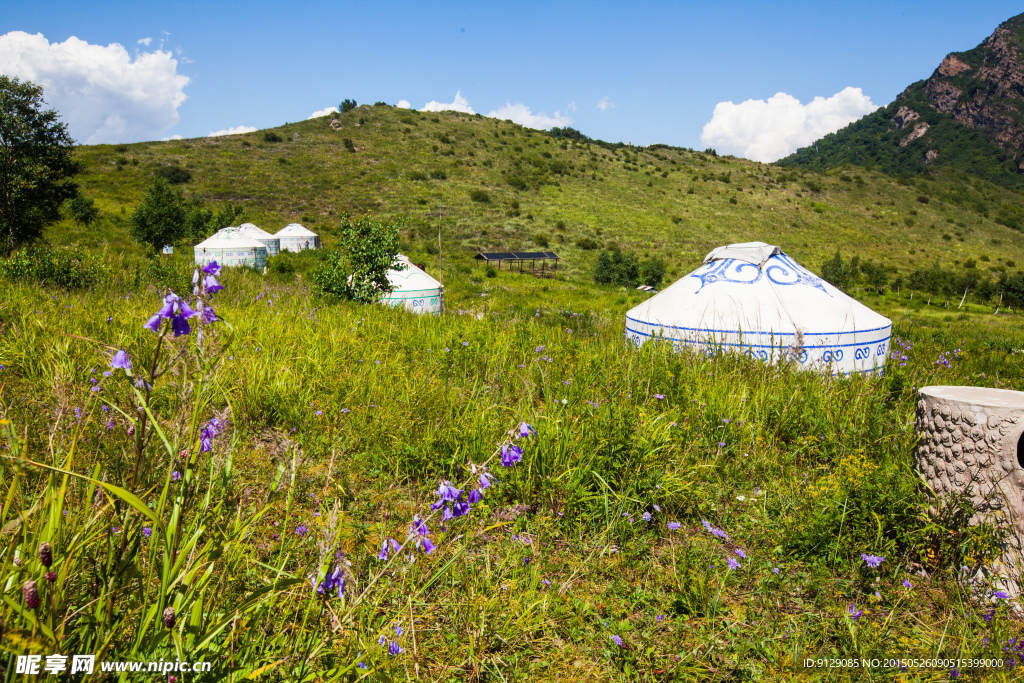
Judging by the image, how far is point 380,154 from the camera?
6406cm

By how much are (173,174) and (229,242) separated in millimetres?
32291

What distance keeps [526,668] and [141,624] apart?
1.21 meters

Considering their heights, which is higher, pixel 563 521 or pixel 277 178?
pixel 277 178

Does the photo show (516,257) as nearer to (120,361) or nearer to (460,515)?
(460,515)

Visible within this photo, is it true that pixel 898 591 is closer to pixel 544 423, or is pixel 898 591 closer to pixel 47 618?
pixel 544 423

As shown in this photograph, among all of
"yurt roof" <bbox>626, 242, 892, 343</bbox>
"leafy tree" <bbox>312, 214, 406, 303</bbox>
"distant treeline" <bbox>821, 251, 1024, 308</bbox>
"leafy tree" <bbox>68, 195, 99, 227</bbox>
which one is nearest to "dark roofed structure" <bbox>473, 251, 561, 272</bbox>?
"distant treeline" <bbox>821, 251, 1024, 308</bbox>

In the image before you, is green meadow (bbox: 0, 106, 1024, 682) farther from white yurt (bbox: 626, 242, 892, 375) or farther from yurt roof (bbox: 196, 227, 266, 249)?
yurt roof (bbox: 196, 227, 266, 249)

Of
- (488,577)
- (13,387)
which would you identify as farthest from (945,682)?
(13,387)

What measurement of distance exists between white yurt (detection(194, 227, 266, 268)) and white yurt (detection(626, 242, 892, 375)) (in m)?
21.9

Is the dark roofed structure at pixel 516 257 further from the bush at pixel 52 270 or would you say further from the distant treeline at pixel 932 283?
the bush at pixel 52 270

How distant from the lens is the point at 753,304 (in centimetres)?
720

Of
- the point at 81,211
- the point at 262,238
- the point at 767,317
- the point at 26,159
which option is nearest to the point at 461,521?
the point at 767,317

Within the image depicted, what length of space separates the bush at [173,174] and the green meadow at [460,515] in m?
53.7

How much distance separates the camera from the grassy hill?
4584cm
